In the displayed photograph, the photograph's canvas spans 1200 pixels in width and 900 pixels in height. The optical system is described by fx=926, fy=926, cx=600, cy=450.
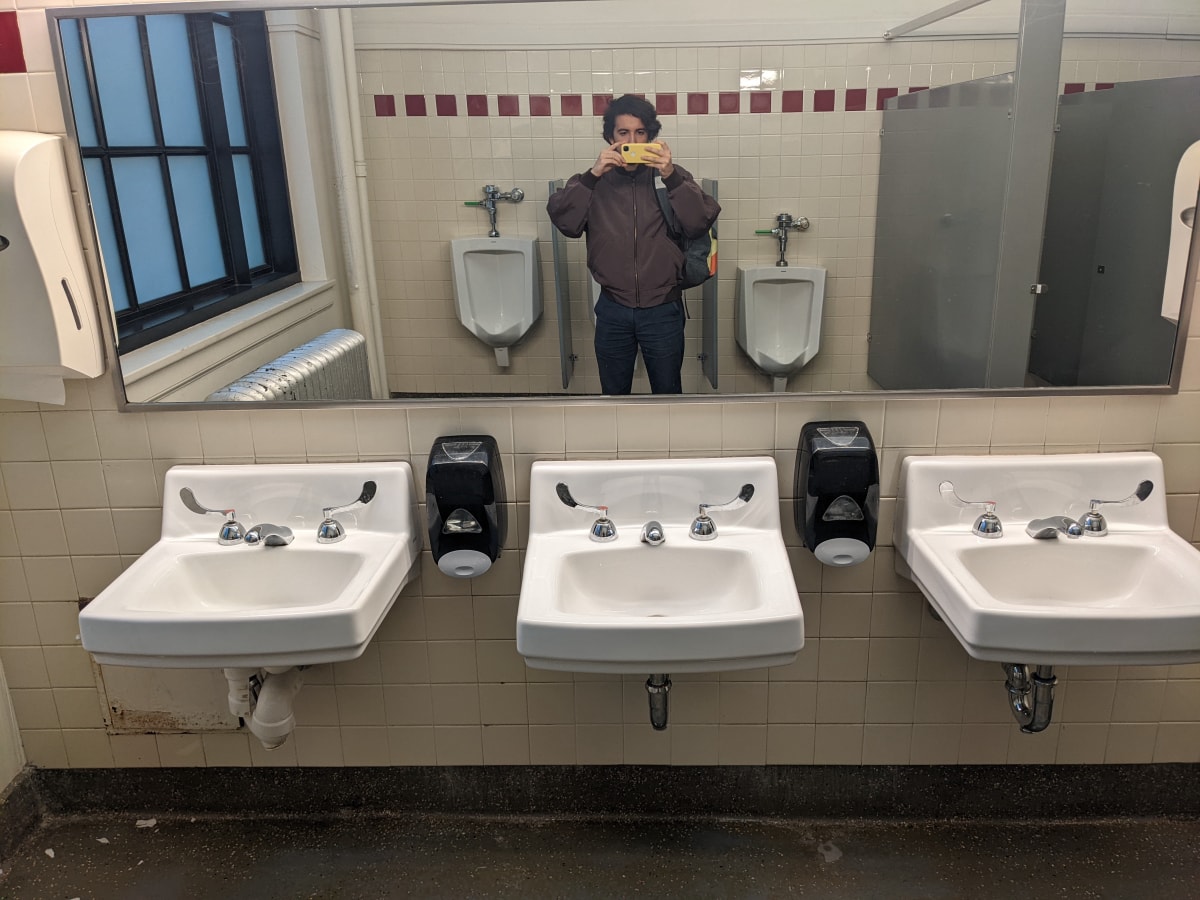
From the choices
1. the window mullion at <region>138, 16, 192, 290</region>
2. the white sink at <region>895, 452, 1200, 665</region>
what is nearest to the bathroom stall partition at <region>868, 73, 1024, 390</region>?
the white sink at <region>895, 452, 1200, 665</region>

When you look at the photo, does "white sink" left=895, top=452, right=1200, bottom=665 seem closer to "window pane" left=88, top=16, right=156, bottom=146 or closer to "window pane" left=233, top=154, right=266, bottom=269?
"window pane" left=233, top=154, right=266, bottom=269

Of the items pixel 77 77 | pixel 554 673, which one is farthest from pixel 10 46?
pixel 554 673

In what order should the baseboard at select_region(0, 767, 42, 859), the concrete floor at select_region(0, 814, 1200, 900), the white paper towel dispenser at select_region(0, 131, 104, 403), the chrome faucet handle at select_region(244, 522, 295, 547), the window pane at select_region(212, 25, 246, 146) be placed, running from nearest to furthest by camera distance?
the white paper towel dispenser at select_region(0, 131, 104, 403) → the window pane at select_region(212, 25, 246, 146) → the chrome faucet handle at select_region(244, 522, 295, 547) → the concrete floor at select_region(0, 814, 1200, 900) → the baseboard at select_region(0, 767, 42, 859)

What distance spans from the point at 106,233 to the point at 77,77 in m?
0.29

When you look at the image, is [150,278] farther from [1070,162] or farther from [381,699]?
[1070,162]

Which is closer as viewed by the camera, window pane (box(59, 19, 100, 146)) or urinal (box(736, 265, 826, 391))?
window pane (box(59, 19, 100, 146))

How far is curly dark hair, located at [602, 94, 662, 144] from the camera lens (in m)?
1.72

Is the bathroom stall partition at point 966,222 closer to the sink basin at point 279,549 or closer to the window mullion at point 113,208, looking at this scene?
the sink basin at point 279,549

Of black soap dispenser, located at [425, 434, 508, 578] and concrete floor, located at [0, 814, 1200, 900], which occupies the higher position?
black soap dispenser, located at [425, 434, 508, 578]

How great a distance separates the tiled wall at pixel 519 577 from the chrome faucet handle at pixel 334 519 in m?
0.08

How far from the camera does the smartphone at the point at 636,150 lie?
1.74 metres

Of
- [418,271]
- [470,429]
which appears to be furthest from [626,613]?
[418,271]

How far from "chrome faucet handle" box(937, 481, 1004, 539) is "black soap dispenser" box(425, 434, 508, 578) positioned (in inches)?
35.5

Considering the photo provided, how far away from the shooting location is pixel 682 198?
5.84ft
